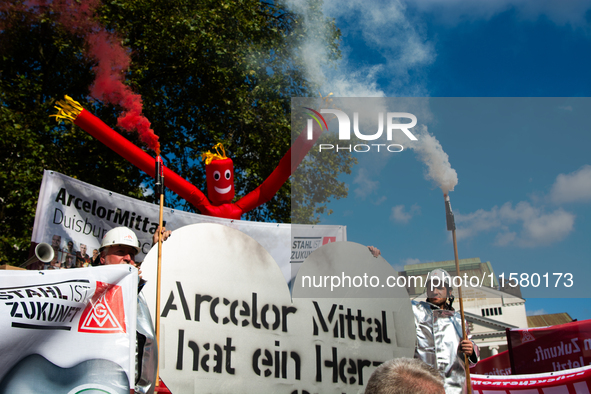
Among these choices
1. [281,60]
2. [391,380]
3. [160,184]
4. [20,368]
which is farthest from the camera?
[281,60]

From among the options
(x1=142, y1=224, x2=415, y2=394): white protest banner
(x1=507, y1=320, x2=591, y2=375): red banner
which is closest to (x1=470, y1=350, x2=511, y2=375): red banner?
(x1=507, y1=320, x2=591, y2=375): red banner

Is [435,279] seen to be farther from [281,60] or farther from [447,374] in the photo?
[281,60]

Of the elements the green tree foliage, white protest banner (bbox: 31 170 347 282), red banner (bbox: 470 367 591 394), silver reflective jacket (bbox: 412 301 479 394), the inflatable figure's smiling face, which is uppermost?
the green tree foliage

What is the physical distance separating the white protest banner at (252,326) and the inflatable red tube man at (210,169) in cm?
199

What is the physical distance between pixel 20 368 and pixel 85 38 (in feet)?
26.5

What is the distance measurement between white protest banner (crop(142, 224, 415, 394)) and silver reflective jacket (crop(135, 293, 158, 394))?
0.27m

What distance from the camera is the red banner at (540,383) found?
471 cm

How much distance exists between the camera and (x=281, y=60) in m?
11.2

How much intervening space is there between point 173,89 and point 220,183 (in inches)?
206

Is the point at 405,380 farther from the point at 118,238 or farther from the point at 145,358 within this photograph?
the point at 118,238

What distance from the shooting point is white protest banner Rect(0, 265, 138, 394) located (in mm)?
2729

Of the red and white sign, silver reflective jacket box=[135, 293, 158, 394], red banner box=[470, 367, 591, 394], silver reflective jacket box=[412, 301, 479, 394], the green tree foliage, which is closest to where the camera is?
the red and white sign

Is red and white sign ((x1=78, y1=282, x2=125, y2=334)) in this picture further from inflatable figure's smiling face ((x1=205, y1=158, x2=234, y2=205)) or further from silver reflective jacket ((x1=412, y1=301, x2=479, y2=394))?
inflatable figure's smiling face ((x1=205, y1=158, x2=234, y2=205))

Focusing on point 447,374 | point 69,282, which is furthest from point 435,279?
point 69,282
